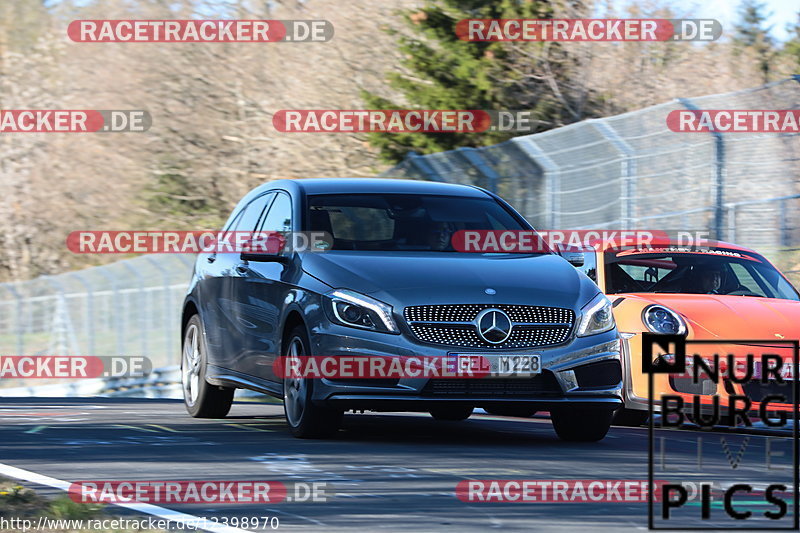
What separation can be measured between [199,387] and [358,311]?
3.11 metres

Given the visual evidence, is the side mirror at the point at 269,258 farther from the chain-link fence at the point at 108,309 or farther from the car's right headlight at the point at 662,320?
the chain-link fence at the point at 108,309

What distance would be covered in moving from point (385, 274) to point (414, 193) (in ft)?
4.97

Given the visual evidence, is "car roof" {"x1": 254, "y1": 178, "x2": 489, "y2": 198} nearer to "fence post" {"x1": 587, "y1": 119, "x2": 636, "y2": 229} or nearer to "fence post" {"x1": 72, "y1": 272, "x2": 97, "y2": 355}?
"fence post" {"x1": 587, "y1": 119, "x2": 636, "y2": 229}

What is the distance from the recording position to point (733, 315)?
36.8 feet

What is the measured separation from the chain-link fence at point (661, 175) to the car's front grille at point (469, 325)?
295 inches

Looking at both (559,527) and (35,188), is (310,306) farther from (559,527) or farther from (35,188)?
(35,188)

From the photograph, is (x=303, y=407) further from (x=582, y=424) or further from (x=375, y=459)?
(x=582, y=424)

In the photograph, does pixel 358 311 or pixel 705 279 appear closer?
pixel 358 311

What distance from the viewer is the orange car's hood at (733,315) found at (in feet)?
36.1

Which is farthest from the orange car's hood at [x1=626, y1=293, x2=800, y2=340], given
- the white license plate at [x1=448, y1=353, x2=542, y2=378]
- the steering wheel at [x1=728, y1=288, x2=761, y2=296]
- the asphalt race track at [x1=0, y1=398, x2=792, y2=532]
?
the white license plate at [x1=448, y1=353, x2=542, y2=378]

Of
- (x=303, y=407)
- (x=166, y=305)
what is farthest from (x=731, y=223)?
(x=166, y=305)

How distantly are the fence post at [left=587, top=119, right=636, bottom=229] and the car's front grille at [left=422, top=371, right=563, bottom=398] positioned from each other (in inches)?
334

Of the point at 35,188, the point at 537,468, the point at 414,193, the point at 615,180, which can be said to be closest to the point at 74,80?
the point at 35,188

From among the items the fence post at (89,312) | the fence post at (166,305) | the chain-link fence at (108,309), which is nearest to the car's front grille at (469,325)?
the chain-link fence at (108,309)
